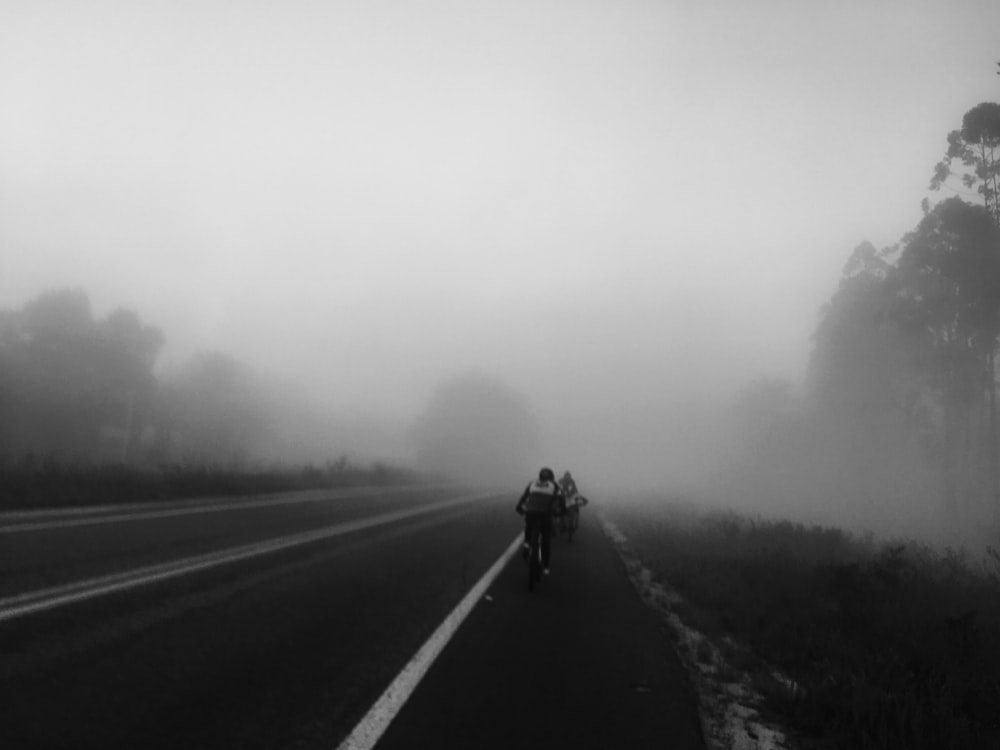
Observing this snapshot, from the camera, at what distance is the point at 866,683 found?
5.76 m

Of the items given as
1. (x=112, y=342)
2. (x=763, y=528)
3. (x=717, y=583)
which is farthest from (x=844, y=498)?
(x=112, y=342)

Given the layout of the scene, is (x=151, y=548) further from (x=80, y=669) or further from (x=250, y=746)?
(x=250, y=746)

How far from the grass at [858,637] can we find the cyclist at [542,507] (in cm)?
231

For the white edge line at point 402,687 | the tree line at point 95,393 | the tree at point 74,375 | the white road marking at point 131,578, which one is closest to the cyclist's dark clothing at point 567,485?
the white road marking at point 131,578

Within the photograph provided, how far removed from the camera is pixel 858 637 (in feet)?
26.4

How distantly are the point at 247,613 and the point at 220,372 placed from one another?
7276 centimetres

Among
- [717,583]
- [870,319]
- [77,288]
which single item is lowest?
[717,583]

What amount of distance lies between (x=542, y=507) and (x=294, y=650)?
6128mm

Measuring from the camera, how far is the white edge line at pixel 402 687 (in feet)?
13.2

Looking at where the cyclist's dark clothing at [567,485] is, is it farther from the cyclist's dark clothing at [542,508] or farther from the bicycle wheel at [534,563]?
the bicycle wheel at [534,563]

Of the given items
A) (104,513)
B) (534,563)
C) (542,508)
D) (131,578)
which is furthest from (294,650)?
(104,513)

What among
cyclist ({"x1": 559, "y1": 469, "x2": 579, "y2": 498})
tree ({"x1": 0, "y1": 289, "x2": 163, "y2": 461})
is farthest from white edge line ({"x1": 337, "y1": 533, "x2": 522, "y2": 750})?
tree ({"x1": 0, "y1": 289, "x2": 163, "y2": 461})

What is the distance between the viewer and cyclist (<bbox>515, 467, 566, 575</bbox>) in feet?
36.5

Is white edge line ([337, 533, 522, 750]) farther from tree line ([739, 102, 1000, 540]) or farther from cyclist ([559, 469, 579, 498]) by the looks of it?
tree line ([739, 102, 1000, 540])
